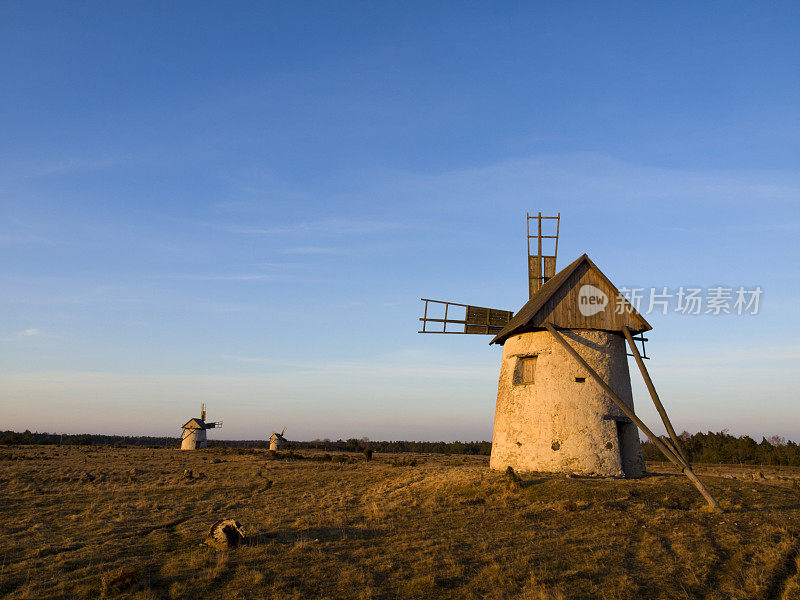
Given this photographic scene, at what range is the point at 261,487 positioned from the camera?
2350 cm

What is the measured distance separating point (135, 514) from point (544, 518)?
1203 cm

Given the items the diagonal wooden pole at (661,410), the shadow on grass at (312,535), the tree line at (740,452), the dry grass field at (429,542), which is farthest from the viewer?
the tree line at (740,452)

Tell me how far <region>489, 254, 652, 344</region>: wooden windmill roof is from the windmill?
0.04 m

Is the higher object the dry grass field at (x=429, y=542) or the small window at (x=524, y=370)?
the small window at (x=524, y=370)

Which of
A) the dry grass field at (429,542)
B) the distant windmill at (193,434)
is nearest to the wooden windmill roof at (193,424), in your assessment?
the distant windmill at (193,434)

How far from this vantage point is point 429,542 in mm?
10891

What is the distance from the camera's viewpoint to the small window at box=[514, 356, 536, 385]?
19938 mm

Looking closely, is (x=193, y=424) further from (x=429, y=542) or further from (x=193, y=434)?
(x=429, y=542)

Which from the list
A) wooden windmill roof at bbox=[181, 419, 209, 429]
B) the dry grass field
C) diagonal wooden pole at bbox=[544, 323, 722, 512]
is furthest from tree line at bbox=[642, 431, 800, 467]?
wooden windmill roof at bbox=[181, 419, 209, 429]

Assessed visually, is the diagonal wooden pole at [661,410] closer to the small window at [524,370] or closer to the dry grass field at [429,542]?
the dry grass field at [429,542]

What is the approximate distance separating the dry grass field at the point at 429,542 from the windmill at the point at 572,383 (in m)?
1.51

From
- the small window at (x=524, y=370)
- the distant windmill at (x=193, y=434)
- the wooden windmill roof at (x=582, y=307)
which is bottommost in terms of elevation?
the distant windmill at (x=193, y=434)

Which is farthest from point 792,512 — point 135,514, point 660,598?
point 135,514

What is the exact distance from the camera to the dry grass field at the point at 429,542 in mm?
8242
